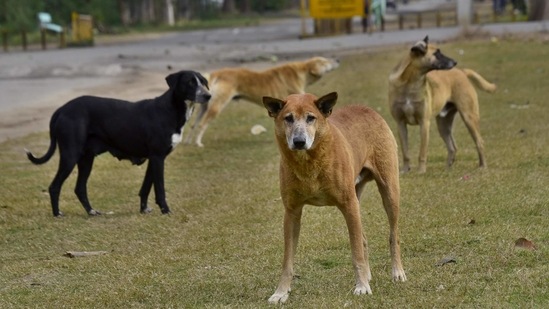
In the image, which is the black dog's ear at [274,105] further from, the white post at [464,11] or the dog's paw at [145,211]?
the white post at [464,11]

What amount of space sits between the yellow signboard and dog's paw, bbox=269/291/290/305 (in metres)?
32.3

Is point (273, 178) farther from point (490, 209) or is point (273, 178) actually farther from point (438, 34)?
point (438, 34)

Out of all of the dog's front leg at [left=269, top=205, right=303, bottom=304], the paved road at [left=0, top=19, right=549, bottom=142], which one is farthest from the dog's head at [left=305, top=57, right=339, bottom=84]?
the dog's front leg at [left=269, top=205, right=303, bottom=304]

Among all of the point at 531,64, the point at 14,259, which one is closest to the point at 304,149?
the point at 14,259

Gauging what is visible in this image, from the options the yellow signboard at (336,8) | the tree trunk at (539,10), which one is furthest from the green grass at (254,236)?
the tree trunk at (539,10)

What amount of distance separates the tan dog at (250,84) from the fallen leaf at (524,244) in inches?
324

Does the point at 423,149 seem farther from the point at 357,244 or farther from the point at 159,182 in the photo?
the point at 357,244

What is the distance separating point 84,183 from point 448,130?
4352mm

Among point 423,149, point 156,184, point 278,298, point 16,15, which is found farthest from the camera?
point 16,15

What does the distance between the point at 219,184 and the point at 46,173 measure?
7.40 feet

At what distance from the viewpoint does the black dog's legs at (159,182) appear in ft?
33.9

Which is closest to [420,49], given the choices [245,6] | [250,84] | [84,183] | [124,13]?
[84,183]

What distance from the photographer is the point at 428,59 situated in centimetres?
1216

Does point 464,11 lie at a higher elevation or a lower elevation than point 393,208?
higher
